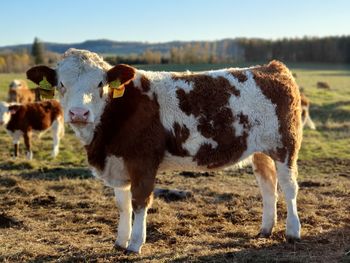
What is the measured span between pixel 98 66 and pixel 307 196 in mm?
4870

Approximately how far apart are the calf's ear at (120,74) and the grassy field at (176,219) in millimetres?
1998

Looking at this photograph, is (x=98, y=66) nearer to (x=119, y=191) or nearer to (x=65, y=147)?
(x=119, y=191)

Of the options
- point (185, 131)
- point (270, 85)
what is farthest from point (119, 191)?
point (270, 85)

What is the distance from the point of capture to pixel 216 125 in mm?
6250

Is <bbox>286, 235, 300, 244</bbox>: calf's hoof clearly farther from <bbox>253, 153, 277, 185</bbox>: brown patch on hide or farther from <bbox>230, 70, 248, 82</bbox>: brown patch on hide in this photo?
<bbox>230, 70, 248, 82</bbox>: brown patch on hide

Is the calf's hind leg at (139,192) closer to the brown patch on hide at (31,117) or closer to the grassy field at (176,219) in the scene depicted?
the grassy field at (176,219)

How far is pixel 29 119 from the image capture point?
1574cm

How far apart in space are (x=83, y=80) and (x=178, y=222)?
9.15ft

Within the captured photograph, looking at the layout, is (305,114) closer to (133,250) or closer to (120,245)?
(120,245)

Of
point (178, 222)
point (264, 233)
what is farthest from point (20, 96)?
point (264, 233)

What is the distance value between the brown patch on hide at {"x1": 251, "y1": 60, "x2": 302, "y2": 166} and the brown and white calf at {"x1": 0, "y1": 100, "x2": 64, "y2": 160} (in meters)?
9.54

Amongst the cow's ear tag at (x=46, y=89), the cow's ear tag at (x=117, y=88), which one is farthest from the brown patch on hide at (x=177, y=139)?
the cow's ear tag at (x=46, y=89)

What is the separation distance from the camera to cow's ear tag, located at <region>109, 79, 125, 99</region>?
5797 mm

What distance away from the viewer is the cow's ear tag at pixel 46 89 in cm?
595
